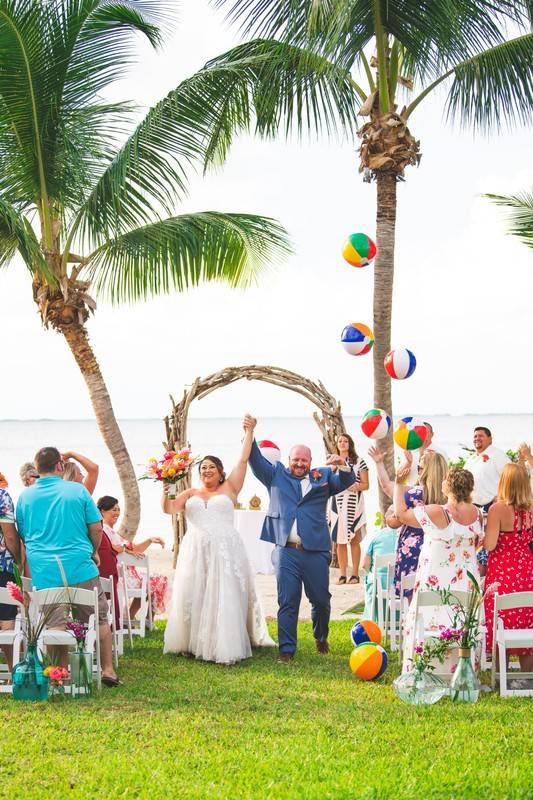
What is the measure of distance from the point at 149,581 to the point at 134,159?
5.45 m

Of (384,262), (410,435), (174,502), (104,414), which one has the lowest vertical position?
(174,502)

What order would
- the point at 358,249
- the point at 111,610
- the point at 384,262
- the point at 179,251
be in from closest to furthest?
the point at 111,610
the point at 358,249
the point at 384,262
the point at 179,251

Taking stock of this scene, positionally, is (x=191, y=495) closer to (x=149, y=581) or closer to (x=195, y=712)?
(x=149, y=581)

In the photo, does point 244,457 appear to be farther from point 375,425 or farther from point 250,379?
point 250,379


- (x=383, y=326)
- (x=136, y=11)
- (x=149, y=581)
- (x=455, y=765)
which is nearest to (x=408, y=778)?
(x=455, y=765)

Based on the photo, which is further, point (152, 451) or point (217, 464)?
point (152, 451)

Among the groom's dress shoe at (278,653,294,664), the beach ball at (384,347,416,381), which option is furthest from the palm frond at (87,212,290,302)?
the groom's dress shoe at (278,653,294,664)

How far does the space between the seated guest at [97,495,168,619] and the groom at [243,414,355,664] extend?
4.22 ft

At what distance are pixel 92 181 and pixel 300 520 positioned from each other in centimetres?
662

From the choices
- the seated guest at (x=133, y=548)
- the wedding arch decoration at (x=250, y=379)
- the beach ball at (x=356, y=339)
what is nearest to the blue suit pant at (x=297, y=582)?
the seated guest at (x=133, y=548)

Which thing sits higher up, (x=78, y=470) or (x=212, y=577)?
(x=78, y=470)

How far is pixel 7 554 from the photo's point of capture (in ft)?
26.8

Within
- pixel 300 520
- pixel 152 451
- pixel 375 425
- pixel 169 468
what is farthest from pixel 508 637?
pixel 152 451

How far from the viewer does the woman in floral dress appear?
7.87 meters
